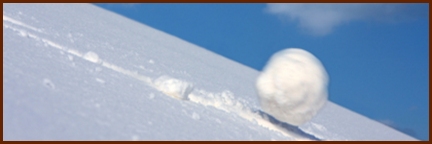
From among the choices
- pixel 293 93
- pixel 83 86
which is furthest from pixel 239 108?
pixel 83 86

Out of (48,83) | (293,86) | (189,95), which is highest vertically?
(293,86)

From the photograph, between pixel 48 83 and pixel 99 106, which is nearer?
pixel 99 106

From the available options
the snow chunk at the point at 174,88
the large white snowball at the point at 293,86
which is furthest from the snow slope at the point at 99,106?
the large white snowball at the point at 293,86

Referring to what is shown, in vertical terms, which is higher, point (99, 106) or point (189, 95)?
point (189, 95)

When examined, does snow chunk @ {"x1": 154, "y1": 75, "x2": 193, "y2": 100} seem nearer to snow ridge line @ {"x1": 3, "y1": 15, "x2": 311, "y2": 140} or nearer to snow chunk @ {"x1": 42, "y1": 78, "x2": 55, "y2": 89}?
snow ridge line @ {"x1": 3, "y1": 15, "x2": 311, "y2": 140}

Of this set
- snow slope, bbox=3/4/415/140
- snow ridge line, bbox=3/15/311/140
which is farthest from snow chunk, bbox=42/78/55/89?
snow ridge line, bbox=3/15/311/140

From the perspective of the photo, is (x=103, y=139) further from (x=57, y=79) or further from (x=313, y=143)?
(x=313, y=143)

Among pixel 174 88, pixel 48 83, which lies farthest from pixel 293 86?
pixel 48 83

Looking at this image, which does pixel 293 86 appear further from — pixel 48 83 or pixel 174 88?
pixel 48 83
